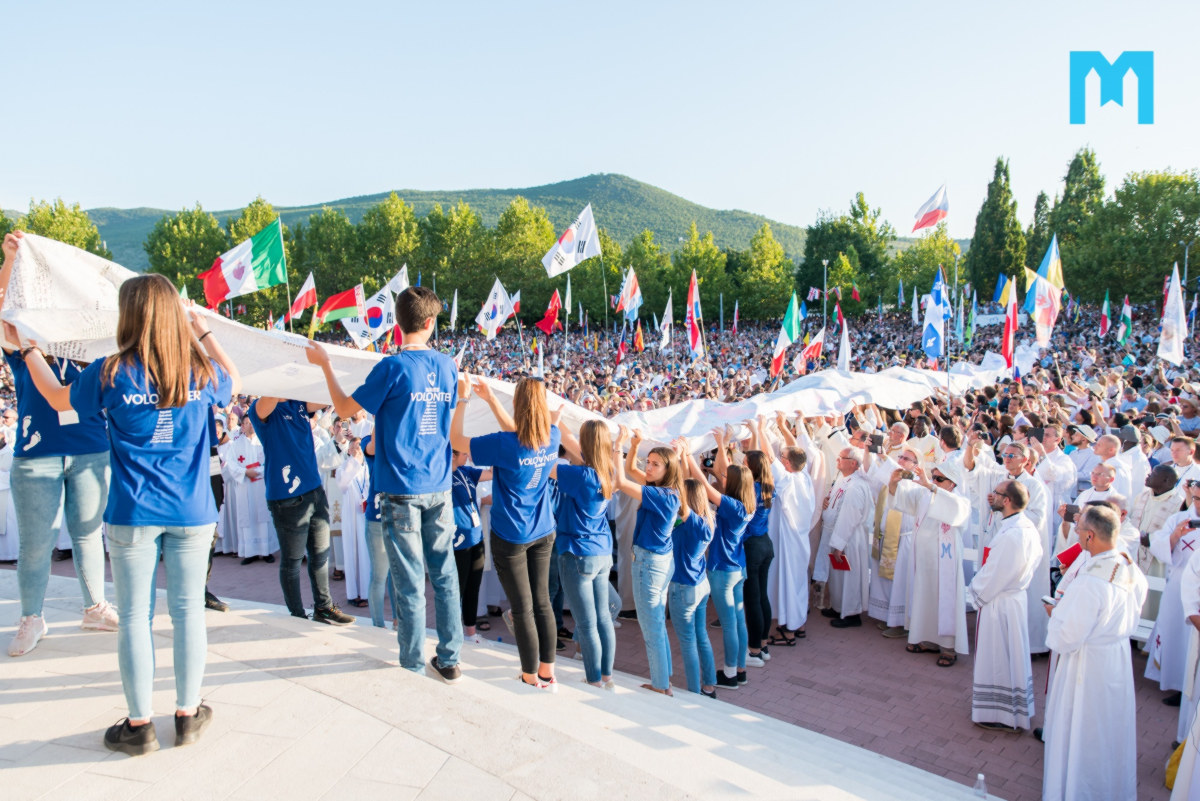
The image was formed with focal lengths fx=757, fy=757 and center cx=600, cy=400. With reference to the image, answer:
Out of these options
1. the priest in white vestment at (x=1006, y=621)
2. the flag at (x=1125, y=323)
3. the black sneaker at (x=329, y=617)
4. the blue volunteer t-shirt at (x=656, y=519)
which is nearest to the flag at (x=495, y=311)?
the blue volunteer t-shirt at (x=656, y=519)

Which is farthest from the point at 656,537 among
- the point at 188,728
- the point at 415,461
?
the point at 188,728

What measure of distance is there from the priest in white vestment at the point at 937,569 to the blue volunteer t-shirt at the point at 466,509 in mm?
4038

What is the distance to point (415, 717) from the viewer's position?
3.31 meters

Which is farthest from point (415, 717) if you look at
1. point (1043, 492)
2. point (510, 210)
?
point (510, 210)

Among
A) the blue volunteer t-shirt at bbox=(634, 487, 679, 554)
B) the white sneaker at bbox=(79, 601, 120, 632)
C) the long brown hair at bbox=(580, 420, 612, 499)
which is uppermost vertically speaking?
the long brown hair at bbox=(580, 420, 612, 499)

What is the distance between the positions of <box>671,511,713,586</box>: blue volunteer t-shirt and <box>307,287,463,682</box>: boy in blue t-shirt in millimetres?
2194

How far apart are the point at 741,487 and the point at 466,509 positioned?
217cm

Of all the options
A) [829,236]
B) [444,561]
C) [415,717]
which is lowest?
[415,717]

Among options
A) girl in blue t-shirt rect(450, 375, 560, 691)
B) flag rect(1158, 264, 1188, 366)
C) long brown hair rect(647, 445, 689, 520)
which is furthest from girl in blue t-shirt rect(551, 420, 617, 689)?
flag rect(1158, 264, 1188, 366)

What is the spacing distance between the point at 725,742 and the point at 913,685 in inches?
115

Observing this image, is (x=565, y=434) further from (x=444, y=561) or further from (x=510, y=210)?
(x=510, y=210)

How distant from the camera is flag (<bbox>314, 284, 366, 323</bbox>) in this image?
16984mm

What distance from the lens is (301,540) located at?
509cm

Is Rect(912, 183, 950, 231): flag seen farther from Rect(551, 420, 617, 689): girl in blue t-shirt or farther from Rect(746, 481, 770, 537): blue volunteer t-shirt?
Rect(551, 420, 617, 689): girl in blue t-shirt
